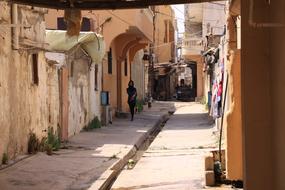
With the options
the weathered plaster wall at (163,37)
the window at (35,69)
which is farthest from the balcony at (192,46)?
the window at (35,69)

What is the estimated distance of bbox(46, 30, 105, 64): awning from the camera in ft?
62.1

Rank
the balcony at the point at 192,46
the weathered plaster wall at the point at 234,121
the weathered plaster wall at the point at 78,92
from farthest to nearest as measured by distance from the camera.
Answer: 1. the balcony at the point at 192,46
2. the weathered plaster wall at the point at 78,92
3. the weathered plaster wall at the point at 234,121

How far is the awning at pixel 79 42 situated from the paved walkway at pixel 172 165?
11.6 feet

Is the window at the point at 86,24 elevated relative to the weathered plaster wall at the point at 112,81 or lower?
elevated

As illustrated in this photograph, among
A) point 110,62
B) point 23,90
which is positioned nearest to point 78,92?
point 23,90

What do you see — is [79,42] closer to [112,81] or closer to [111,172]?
[111,172]

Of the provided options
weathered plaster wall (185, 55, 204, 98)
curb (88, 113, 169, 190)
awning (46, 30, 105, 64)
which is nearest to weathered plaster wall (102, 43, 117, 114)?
awning (46, 30, 105, 64)

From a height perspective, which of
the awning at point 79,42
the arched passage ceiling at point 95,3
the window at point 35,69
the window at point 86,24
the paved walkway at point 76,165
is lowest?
the paved walkway at point 76,165

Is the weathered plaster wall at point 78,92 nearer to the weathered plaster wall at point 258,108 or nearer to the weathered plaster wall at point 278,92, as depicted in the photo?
the weathered plaster wall at point 258,108

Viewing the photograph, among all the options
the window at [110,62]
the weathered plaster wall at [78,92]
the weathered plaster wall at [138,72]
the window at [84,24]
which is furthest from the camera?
the weathered plaster wall at [138,72]

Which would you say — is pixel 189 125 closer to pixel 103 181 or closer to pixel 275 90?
pixel 103 181

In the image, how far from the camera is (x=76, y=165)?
508 inches

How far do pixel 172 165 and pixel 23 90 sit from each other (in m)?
3.61

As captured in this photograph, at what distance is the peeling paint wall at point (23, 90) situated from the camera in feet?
39.9
